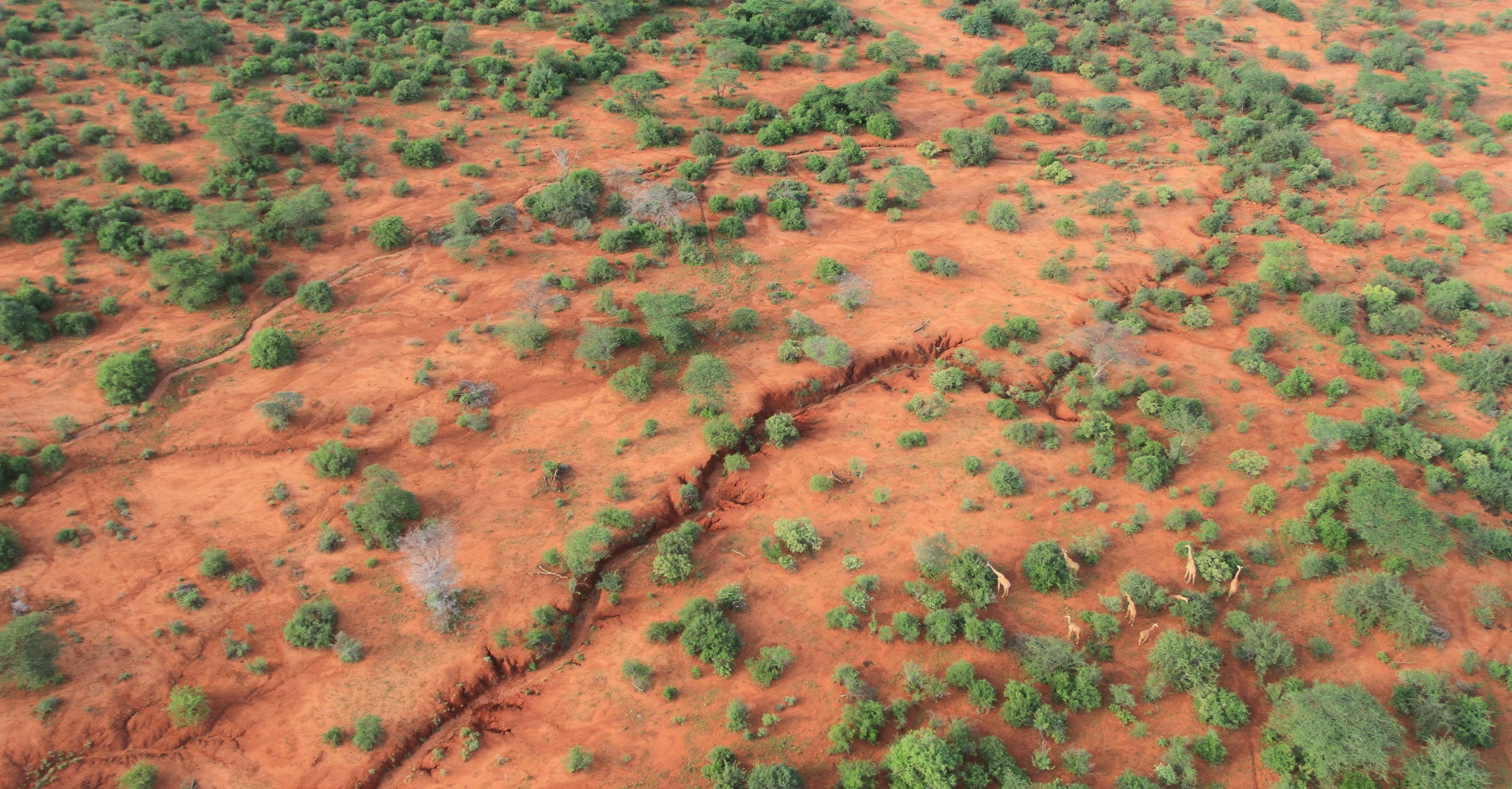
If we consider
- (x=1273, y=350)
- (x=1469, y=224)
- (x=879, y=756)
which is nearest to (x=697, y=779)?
(x=879, y=756)

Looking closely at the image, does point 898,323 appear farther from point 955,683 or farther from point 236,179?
point 236,179

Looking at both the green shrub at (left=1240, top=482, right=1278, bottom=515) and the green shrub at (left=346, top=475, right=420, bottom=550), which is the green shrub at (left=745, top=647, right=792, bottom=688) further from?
the green shrub at (left=1240, top=482, right=1278, bottom=515)

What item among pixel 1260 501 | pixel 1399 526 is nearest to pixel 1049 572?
pixel 1260 501

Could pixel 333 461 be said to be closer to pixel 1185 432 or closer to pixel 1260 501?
pixel 1185 432

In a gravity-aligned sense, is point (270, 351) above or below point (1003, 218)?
above

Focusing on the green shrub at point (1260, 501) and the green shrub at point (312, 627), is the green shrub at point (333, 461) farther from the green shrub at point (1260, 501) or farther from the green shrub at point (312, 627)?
the green shrub at point (1260, 501)

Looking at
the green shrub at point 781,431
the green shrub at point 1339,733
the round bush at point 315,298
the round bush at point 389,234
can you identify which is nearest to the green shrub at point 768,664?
the green shrub at point 781,431

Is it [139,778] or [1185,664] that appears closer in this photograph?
[139,778]
